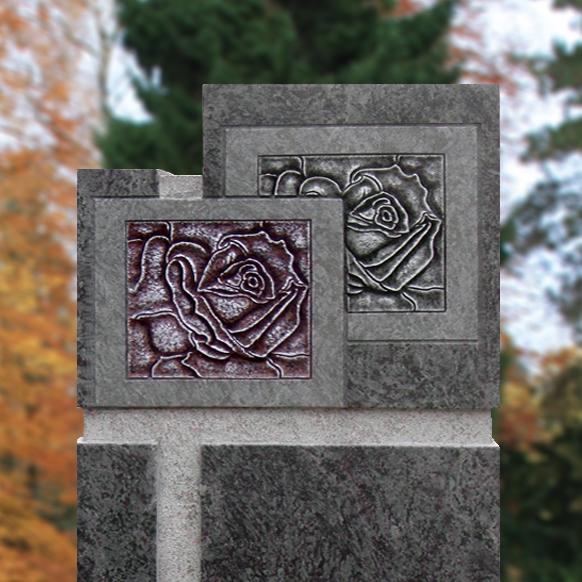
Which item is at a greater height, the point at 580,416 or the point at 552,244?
the point at 552,244

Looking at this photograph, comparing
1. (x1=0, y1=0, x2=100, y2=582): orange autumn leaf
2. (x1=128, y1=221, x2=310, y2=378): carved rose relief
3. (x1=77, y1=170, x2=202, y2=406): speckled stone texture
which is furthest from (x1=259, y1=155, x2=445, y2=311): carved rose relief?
(x1=0, y1=0, x2=100, y2=582): orange autumn leaf

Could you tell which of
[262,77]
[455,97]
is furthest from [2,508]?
[455,97]

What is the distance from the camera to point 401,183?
7.52 ft

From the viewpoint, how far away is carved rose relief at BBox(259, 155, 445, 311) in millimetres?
2283

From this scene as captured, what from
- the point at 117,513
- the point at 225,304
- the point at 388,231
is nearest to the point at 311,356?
the point at 225,304

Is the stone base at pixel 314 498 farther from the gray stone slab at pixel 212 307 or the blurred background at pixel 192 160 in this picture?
the blurred background at pixel 192 160

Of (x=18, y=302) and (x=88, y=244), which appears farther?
(x=18, y=302)

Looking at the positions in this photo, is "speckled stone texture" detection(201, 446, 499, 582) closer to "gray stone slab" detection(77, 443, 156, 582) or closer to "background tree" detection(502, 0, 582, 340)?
"gray stone slab" detection(77, 443, 156, 582)

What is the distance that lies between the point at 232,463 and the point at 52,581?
17.3 ft

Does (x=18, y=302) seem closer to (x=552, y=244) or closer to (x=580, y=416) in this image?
(x=580, y=416)

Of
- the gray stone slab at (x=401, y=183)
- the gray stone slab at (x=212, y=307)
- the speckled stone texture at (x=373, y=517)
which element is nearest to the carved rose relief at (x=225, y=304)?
the gray stone slab at (x=212, y=307)

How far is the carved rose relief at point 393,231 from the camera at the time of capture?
228cm

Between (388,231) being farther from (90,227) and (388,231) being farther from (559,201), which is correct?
(559,201)

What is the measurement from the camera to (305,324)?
7.50 feet
